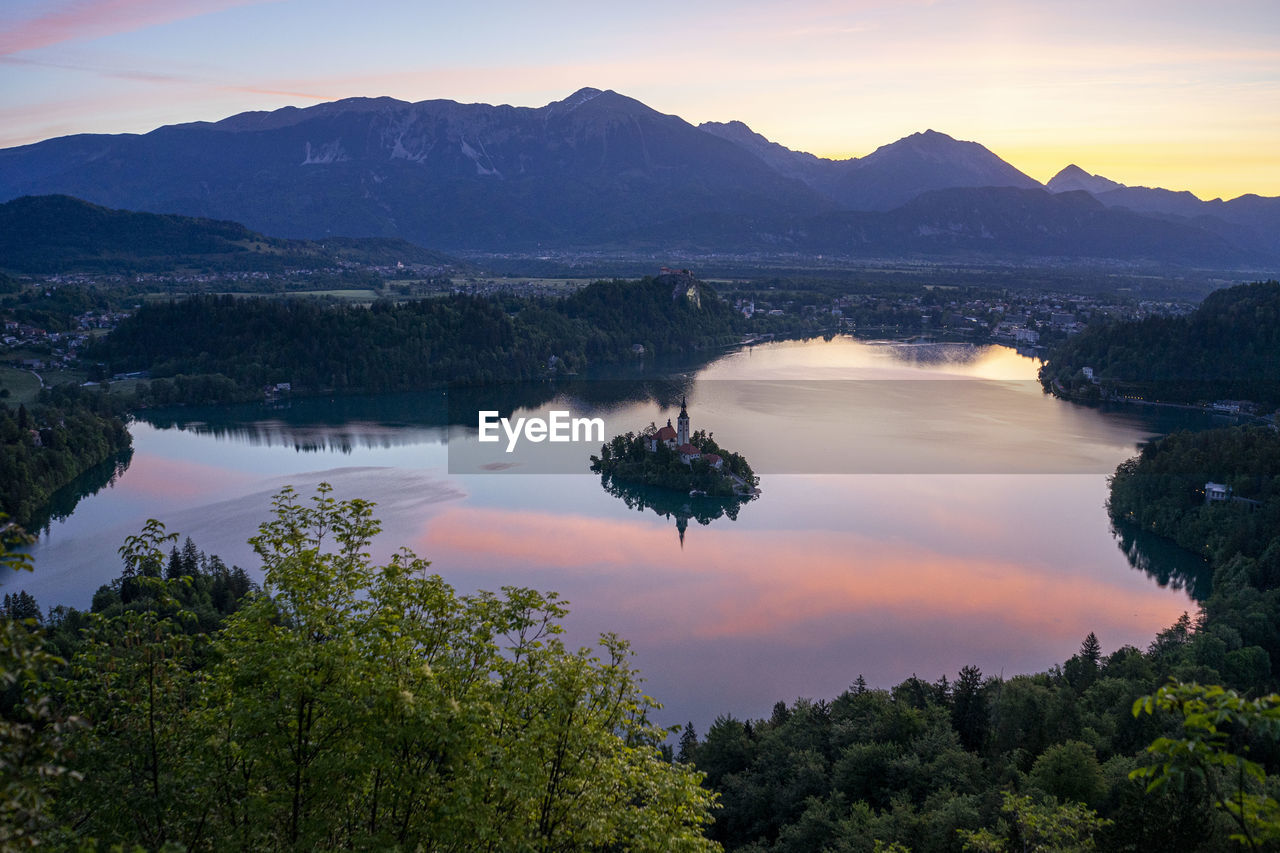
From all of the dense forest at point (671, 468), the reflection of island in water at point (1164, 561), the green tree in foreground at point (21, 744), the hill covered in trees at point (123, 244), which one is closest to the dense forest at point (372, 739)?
the green tree in foreground at point (21, 744)

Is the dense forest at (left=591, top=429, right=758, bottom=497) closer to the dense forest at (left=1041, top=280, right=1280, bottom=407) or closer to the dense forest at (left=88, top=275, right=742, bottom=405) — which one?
the dense forest at (left=88, top=275, right=742, bottom=405)

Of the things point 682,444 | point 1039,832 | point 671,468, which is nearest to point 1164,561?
point 671,468

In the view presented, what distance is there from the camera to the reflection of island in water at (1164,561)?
19.4 m

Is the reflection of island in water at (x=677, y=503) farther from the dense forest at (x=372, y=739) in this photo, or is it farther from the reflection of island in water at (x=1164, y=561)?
the dense forest at (x=372, y=739)

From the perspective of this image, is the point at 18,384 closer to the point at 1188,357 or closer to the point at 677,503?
the point at 677,503

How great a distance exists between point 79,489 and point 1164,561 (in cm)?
2748

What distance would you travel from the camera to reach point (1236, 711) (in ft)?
10.1

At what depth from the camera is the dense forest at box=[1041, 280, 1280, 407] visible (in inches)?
1540

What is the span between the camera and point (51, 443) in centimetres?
2678

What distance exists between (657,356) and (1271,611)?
40.3m

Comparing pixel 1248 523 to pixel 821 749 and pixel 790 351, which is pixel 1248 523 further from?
pixel 790 351

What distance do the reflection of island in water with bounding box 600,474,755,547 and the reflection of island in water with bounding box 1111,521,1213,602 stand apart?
29.1 feet

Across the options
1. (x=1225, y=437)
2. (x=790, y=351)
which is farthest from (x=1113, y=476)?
(x=790, y=351)
